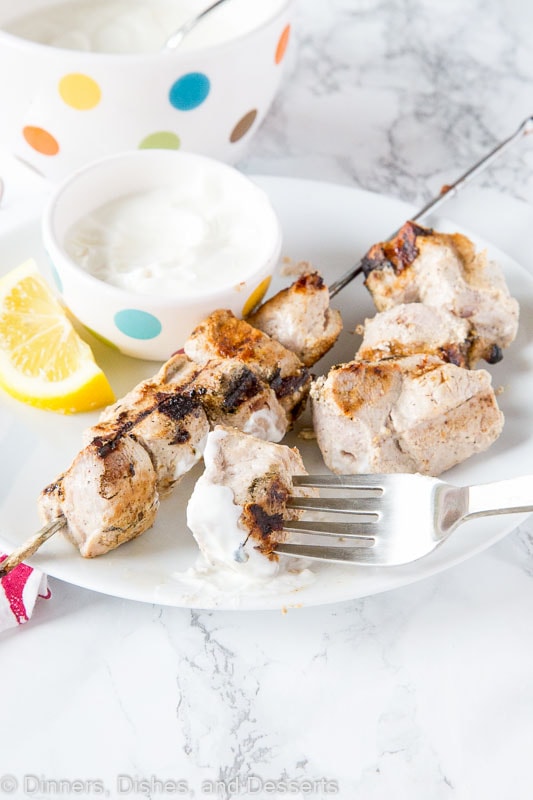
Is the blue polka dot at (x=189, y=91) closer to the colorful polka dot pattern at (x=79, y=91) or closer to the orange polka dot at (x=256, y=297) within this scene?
the colorful polka dot pattern at (x=79, y=91)

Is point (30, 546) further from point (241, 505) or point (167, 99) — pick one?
point (167, 99)

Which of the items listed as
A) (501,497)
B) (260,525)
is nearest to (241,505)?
(260,525)

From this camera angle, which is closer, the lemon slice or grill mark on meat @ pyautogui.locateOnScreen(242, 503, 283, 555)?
grill mark on meat @ pyautogui.locateOnScreen(242, 503, 283, 555)

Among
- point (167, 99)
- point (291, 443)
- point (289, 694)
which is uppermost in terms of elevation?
point (167, 99)

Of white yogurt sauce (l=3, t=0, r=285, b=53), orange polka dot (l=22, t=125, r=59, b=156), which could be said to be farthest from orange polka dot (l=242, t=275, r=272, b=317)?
white yogurt sauce (l=3, t=0, r=285, b=53)

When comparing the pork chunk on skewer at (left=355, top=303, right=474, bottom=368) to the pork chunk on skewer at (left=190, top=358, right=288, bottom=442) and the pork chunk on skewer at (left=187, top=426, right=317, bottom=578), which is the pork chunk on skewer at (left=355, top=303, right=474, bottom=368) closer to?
the pork chunk on skewer at (left=190, top=358, right=288, bottom=442)

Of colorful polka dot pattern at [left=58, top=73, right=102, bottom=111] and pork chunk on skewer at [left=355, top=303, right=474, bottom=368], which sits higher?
colorful polka dot pattern at [left=58, top=73, right=102, bottom=111]

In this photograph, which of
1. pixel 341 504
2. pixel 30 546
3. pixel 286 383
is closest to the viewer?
pixel 30 546
